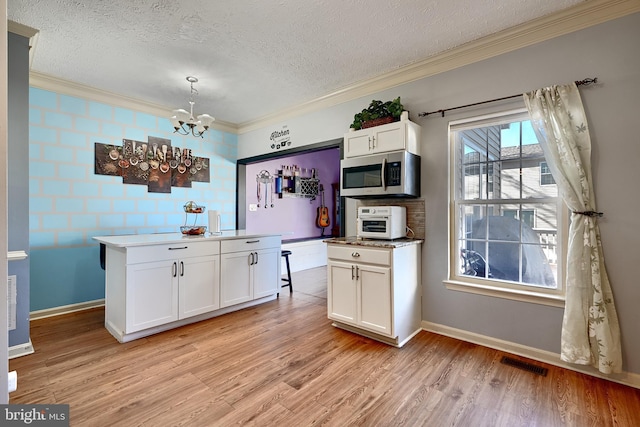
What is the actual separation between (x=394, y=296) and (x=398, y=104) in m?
1.83

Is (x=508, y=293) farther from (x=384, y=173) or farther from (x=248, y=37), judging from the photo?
(x=248, y=37)

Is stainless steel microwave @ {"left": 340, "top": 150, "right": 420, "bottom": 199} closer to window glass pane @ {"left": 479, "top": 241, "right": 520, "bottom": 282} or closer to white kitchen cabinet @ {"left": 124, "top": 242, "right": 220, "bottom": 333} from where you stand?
window glass pane @ {"left": 479, "top": 241, "right": 520, "bottom": 282}

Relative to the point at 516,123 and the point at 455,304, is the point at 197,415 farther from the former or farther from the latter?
the point at 516,123

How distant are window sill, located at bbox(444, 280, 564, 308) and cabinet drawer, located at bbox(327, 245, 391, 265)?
2.42ft

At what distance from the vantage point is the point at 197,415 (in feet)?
5.61

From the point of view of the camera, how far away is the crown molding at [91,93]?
318 centimetres

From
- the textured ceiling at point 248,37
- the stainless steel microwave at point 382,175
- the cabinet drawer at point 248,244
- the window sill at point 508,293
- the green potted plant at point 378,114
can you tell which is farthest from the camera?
the cabinet drawer at point 248,244

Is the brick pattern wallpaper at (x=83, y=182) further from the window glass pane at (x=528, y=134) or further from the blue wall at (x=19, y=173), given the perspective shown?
the window glass pane at (x=528, y=134)

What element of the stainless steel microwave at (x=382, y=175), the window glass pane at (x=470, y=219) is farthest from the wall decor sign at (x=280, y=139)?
the window glass pane at (x=470, y=219)

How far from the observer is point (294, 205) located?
612cm

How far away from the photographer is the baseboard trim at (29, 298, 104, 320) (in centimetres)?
318

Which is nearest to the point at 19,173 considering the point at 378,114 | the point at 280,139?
the point at 280,139

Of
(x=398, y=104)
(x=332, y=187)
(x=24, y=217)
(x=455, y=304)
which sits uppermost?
(x=398, y=104)

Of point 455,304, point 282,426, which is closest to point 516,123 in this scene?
point 455,304
